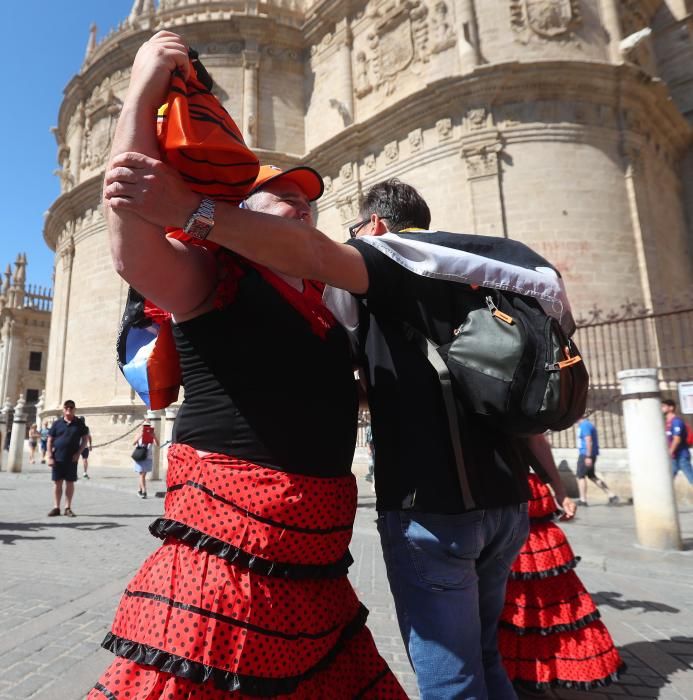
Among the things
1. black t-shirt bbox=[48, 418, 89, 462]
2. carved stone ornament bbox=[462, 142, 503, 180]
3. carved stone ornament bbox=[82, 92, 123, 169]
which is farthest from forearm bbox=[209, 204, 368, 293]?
carved stone ornament bbox=[82, 92, 123, 169]

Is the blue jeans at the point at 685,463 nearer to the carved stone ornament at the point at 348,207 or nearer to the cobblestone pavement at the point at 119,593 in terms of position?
the cobblestone pavement at the point at 119,593

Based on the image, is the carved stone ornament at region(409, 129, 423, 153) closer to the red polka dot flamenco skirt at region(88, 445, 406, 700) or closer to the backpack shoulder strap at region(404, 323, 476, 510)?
the backpack shoulder strap at region(404, 323, 476, 510)

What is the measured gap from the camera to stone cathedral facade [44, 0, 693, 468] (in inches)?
531

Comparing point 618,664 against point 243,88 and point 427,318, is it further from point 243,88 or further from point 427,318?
point 243,88

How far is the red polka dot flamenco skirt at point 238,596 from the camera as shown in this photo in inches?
44.4

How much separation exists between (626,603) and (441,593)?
353 centimetres

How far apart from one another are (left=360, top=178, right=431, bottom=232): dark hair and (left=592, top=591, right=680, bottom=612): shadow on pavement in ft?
12.1

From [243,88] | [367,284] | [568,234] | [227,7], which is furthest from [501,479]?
[227,7]

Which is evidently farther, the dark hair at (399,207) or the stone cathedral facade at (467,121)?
the stone cathedral facade at (467,121)

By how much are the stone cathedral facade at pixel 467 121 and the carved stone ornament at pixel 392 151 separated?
58 mm

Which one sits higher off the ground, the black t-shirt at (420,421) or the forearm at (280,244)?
the forearm at (280,244)

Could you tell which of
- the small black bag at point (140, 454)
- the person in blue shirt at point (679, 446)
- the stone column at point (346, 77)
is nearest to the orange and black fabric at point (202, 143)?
the person in blue shirt at point (679, 446)

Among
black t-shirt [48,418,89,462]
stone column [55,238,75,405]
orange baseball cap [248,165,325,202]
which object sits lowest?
black t-shirt [48,418,89,462]

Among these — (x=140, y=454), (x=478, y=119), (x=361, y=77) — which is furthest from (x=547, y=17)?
(x=140, y=454)
